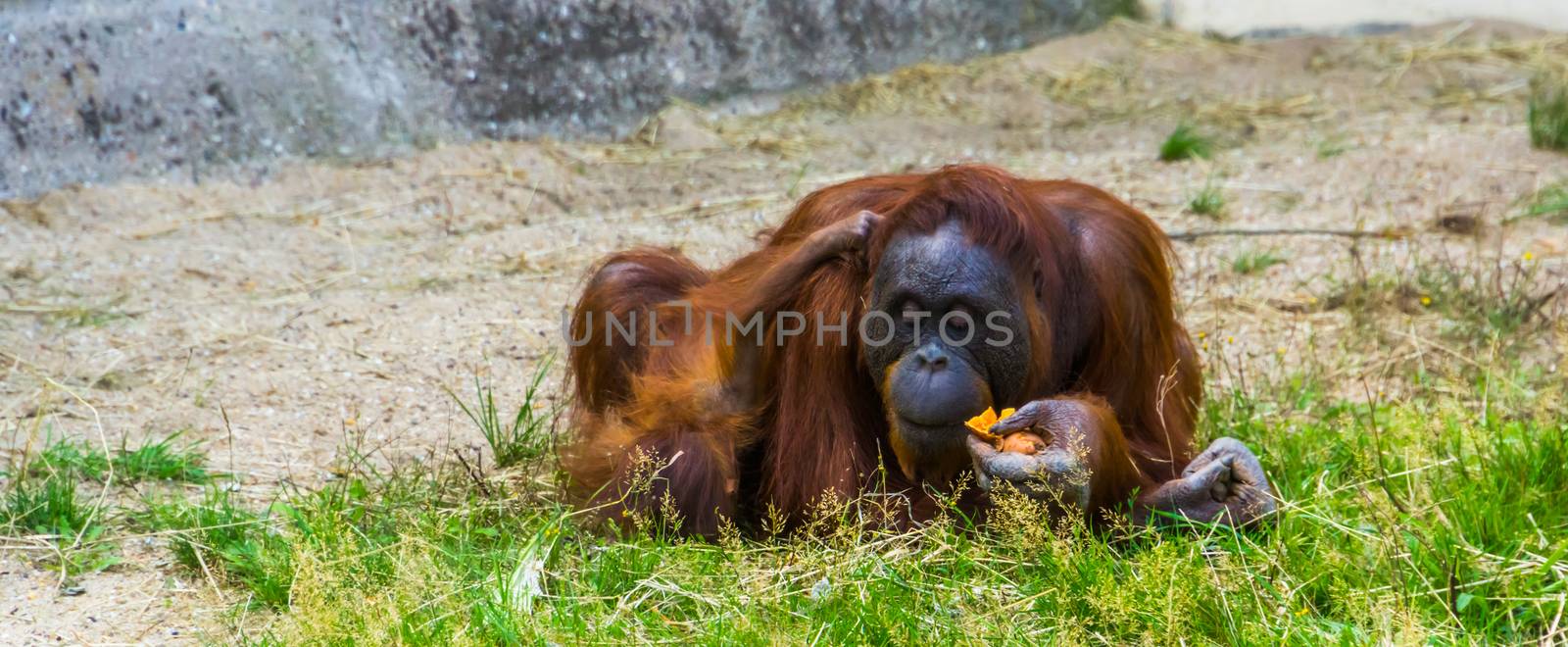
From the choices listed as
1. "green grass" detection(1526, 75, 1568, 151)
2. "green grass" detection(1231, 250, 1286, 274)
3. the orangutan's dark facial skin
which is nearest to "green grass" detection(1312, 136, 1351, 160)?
"green grass" detection(1526, 75, 1568, 151)

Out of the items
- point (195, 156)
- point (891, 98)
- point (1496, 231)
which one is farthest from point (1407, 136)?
point (195, 156)

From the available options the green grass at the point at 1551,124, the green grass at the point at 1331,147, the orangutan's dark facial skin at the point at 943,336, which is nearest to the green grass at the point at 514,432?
the orangutan's dark facial skin at the point at 943,336

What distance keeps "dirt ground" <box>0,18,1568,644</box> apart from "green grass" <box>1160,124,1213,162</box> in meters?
0.07

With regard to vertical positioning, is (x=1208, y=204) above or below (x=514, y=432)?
above

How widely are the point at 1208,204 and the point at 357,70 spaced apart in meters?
3.08

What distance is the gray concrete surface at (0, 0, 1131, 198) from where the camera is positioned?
5195 millimetres

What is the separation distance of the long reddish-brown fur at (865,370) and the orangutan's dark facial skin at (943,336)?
0.14ft

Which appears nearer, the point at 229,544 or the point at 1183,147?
the point at 229,544

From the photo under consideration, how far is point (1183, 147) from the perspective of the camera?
19.6 ft

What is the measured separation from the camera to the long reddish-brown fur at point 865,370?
9.94ft

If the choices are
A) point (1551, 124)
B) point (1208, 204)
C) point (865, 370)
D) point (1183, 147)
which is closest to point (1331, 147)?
point (1183, 147)

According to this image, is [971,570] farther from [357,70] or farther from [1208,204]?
[357,70]

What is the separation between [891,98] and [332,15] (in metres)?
2.44

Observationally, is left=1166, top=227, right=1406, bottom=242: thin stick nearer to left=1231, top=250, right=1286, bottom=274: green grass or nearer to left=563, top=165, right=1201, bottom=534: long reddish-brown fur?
left=1231, top=250, right=1286, bottom=274: green grass
